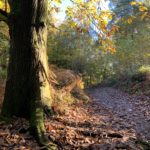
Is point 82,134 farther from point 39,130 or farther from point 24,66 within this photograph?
point 24,66

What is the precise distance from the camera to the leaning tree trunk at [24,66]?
6.15m

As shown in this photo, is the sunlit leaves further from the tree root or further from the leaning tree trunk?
the tree root

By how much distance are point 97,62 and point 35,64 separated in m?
21.7

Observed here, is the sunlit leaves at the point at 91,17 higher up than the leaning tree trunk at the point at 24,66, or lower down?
higher up

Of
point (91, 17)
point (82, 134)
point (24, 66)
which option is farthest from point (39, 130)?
point (91, 17)

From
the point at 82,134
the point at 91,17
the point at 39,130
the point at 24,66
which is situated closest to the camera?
the point at 39,130

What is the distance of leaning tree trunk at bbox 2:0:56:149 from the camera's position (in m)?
6.15

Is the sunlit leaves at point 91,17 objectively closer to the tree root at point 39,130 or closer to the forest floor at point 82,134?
the forest floor at point 82,134

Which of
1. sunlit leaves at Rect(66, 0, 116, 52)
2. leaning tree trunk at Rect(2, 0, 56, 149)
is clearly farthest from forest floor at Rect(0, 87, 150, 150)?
sunlit leaves at Rect(66, 0, 116, 52)

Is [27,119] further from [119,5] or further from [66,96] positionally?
[119,5]

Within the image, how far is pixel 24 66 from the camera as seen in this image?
20.4 ft

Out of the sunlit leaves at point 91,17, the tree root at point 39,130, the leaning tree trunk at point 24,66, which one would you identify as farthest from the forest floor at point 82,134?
the sunlit leaves at point 91,17

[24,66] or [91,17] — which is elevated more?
[91,17]

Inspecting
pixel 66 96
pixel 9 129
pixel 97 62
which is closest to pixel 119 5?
pixel 97 62
